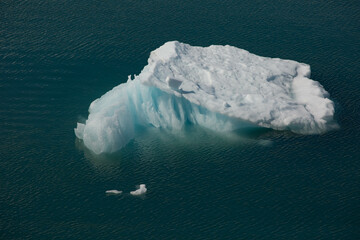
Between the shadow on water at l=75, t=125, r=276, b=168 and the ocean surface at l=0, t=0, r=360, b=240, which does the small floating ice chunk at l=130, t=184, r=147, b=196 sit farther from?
the shadow on water at l=75, t=125, r=276, b=168

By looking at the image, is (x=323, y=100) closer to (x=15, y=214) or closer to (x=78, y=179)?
(x=78, y=179)

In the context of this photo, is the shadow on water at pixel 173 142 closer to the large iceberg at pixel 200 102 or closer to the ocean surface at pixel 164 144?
the ocean surface at pixel 164 144

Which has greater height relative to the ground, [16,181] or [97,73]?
[97,73]

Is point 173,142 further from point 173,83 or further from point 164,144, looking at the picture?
point 173,83

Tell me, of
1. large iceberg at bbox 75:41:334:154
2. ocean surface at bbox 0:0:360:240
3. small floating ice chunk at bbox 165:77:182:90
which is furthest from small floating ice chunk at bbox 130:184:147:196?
small floating ice chunk at bbox 165:77:182:90

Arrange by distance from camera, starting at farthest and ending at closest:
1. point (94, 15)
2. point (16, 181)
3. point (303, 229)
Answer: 1. point (94, 15)
2. point (16, 181)
3. point (303, 229)

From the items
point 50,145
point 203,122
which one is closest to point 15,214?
point 50,145
